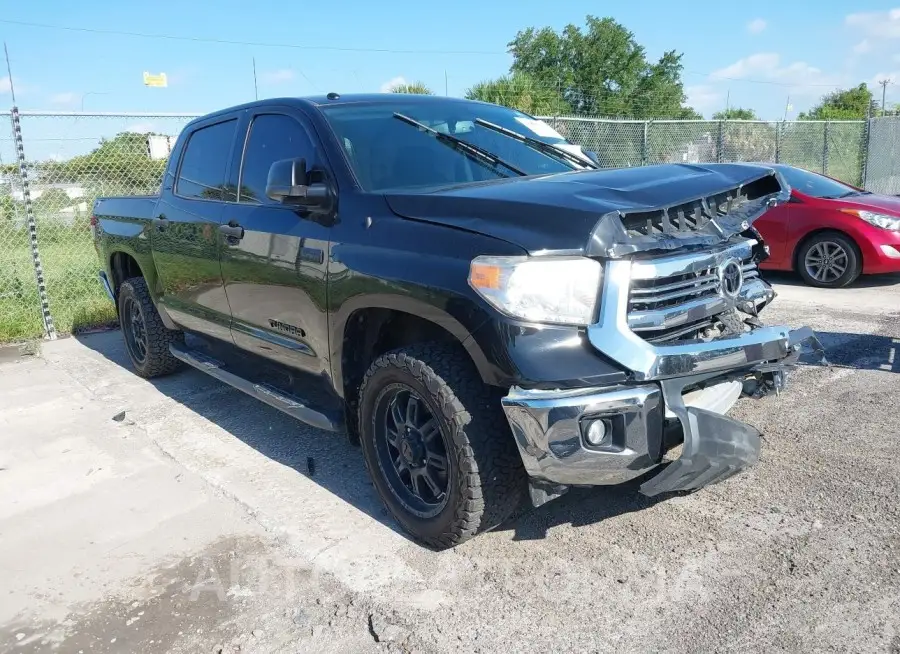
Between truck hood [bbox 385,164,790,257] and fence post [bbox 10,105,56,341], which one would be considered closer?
truck hood [bbox 385,164,790,257]

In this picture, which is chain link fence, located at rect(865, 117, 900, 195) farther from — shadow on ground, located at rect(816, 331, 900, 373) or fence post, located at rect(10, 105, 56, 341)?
fence post, located at rect(10, 105, 56, 341)

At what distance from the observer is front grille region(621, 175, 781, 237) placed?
2756mm

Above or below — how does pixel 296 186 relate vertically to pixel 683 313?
above

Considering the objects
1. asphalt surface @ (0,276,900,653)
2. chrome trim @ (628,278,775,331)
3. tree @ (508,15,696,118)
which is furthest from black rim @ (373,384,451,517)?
tree @ (508,15,696,118)

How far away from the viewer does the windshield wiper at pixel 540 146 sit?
4.11 meters

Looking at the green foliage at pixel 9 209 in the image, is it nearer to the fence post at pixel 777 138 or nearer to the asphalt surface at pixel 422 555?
the asphalt surface at pixel 422 555

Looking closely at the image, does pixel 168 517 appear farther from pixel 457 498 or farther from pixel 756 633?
pixel 756 633

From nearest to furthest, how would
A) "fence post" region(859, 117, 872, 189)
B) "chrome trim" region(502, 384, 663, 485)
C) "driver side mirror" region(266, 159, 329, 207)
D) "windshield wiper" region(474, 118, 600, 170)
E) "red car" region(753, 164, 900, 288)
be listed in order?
"chrome trim" region(502, 384, 663, 485) < "driver side mirror" region(266, 159, 329, 207) < "windshield wiper" region(474, 118, 600, 170) < "red car" region(753, 164, 900, 288) < "fence post" region(859, 117, 872, 189)

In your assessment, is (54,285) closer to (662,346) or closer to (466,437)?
(466,437)

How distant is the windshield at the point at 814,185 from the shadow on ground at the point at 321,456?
6.30 meters

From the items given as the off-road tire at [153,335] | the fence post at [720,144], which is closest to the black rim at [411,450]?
the off-road tire at [153,335]

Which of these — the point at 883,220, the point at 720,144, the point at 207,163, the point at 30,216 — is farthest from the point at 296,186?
the point at 720,144

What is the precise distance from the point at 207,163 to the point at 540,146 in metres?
2.16

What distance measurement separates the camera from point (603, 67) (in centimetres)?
5403
